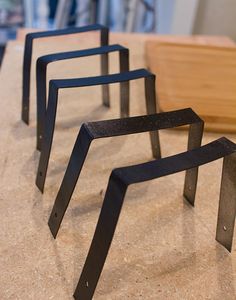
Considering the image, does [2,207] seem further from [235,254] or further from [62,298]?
[235,254]

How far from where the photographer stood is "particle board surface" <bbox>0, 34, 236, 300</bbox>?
420 mm

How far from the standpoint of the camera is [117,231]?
494 millimetres

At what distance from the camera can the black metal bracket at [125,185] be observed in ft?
1.15

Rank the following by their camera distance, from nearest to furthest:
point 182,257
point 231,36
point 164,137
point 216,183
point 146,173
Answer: point 146,173
point 182,257
point 216,183
point 164,137
point 231,36

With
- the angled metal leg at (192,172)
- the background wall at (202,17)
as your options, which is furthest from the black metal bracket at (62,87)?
the background wall at (202,17)

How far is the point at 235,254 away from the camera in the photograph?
0.48 metres

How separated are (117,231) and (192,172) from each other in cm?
14

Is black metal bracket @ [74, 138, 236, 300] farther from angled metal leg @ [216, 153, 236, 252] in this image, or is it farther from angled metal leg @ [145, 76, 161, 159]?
angled metal leg @ [145, 76, 161, 159]

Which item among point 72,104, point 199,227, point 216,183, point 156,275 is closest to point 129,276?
point 156,275

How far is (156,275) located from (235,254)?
0.12 meters

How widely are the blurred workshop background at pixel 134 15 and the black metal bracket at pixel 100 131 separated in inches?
38.3

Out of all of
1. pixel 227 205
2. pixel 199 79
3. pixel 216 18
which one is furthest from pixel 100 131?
pixel 216 18

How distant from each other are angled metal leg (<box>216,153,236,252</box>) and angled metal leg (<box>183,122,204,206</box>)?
66mm

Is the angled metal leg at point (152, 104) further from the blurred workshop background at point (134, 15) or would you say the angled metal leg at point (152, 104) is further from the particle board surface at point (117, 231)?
the blurred workshop background at point (134, 15)
